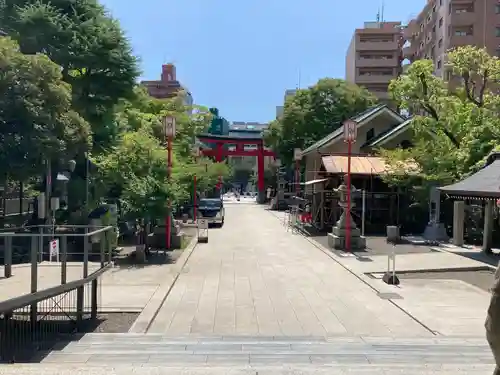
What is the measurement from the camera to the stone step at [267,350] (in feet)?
21.3

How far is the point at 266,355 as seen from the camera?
678 centimetres

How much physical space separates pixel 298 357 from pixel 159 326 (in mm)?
3282

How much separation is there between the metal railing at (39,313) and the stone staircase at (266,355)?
0.63m

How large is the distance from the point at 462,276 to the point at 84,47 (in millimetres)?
15169

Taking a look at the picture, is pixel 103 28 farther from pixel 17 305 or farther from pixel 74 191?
pixel 17 305

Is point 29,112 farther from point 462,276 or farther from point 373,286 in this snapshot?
point 462,276

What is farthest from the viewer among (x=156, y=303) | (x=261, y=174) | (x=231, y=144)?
(x=261, y=174)

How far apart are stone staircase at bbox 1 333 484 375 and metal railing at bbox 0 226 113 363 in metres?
0.63

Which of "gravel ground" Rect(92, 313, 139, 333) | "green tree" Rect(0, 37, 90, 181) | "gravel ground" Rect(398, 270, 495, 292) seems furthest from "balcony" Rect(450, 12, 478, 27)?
"gravel ground" Rect(92, 313, 139, 333)

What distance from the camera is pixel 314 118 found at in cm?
5069

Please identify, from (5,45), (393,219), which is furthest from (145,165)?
(393,219)

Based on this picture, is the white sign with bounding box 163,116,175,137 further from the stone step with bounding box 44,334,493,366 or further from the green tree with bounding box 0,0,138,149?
the stone step with bounding box 44,334,493,366

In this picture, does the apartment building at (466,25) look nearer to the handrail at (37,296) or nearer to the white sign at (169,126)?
the white sign at (169,126)

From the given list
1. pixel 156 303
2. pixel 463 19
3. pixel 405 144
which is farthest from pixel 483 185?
pixel 463 19
